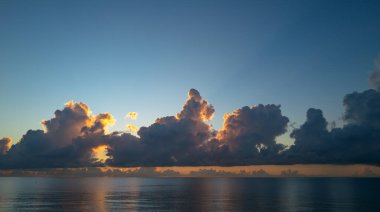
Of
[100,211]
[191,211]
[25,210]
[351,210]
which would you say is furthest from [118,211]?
[351,210]

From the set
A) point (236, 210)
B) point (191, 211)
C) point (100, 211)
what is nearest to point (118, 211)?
point (100, 211)

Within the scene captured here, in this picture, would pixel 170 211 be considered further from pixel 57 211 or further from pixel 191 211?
pixel 57 211

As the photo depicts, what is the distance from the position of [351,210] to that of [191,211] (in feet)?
187

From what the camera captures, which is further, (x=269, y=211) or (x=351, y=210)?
(x=351, y=210)

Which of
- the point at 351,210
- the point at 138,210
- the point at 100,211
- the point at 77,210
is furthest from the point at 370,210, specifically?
the point at 77,210

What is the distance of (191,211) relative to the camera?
380 feet

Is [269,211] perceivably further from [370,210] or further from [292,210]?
[370,210]

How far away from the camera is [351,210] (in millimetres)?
122375

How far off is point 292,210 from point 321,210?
10183 millimetres

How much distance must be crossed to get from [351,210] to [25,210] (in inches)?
4494

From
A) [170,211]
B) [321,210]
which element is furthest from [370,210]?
[170,211]

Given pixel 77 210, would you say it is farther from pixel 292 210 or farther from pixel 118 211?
pixel 292 210

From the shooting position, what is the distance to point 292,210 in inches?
4715

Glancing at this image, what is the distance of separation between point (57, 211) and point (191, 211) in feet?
146
